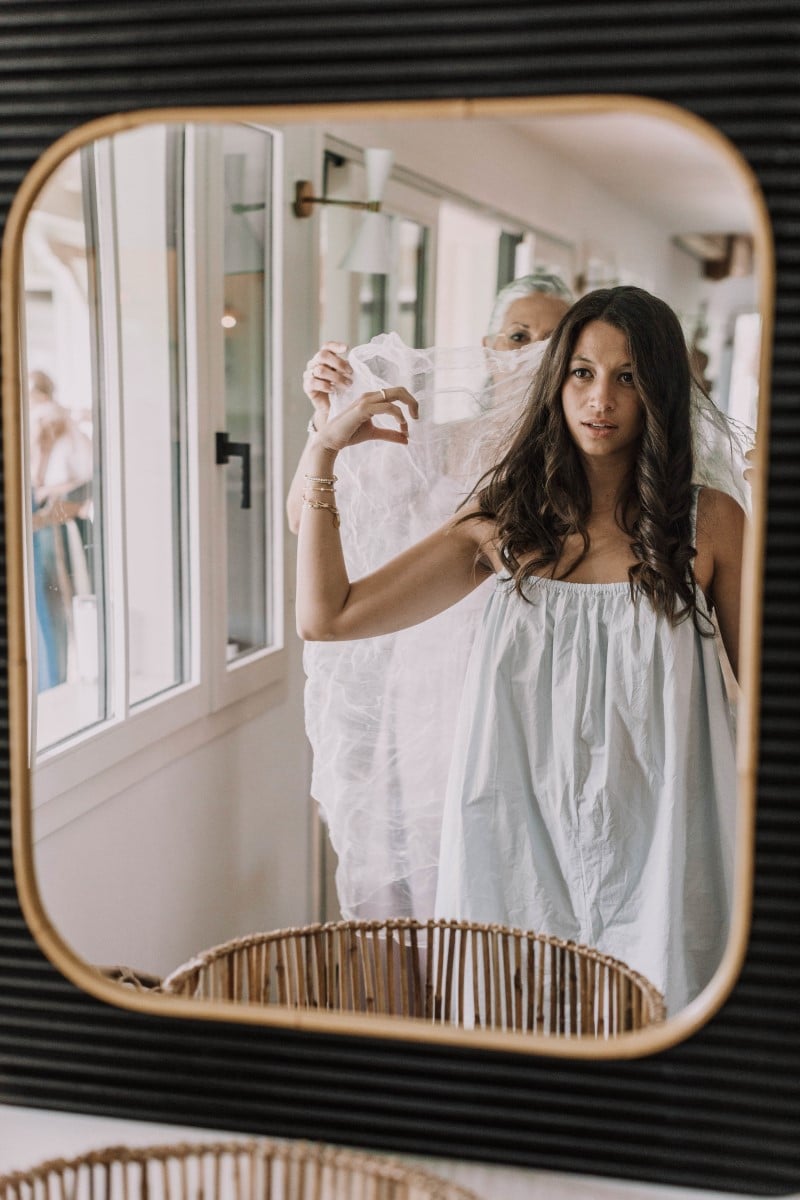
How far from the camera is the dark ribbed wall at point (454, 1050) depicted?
574 millimetres

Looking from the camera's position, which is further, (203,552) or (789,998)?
(203,552)

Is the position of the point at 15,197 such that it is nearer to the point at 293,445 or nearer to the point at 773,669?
the point at 293,445

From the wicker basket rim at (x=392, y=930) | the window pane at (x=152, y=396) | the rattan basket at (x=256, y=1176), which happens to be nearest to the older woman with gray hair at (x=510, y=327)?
the window pane at (x=152, y=396)

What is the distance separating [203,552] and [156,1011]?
313 millimetres

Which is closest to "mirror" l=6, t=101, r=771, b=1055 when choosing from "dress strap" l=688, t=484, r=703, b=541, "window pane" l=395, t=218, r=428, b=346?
"window pane" l=395, t=218, r=428, b=346

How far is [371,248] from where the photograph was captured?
2.25 feet

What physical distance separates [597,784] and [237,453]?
329mm

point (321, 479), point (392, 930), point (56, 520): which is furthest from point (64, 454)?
point (392, 930)

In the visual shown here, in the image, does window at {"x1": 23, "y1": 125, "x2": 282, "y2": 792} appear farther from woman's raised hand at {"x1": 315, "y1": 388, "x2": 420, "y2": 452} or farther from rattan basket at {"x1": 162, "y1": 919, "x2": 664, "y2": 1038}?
rattan basket at {"x1": 162, "y1": 919, "x2": 664, "y2": 1038}

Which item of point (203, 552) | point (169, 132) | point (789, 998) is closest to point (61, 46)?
point (169, 132)

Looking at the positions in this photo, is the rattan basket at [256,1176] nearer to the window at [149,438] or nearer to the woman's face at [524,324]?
the window at [149,438]

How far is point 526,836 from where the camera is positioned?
688 millimetres

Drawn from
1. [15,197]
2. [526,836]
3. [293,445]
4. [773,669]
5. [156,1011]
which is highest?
[15,197]

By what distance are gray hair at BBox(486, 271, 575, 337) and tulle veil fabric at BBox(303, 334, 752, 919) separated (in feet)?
0.14
